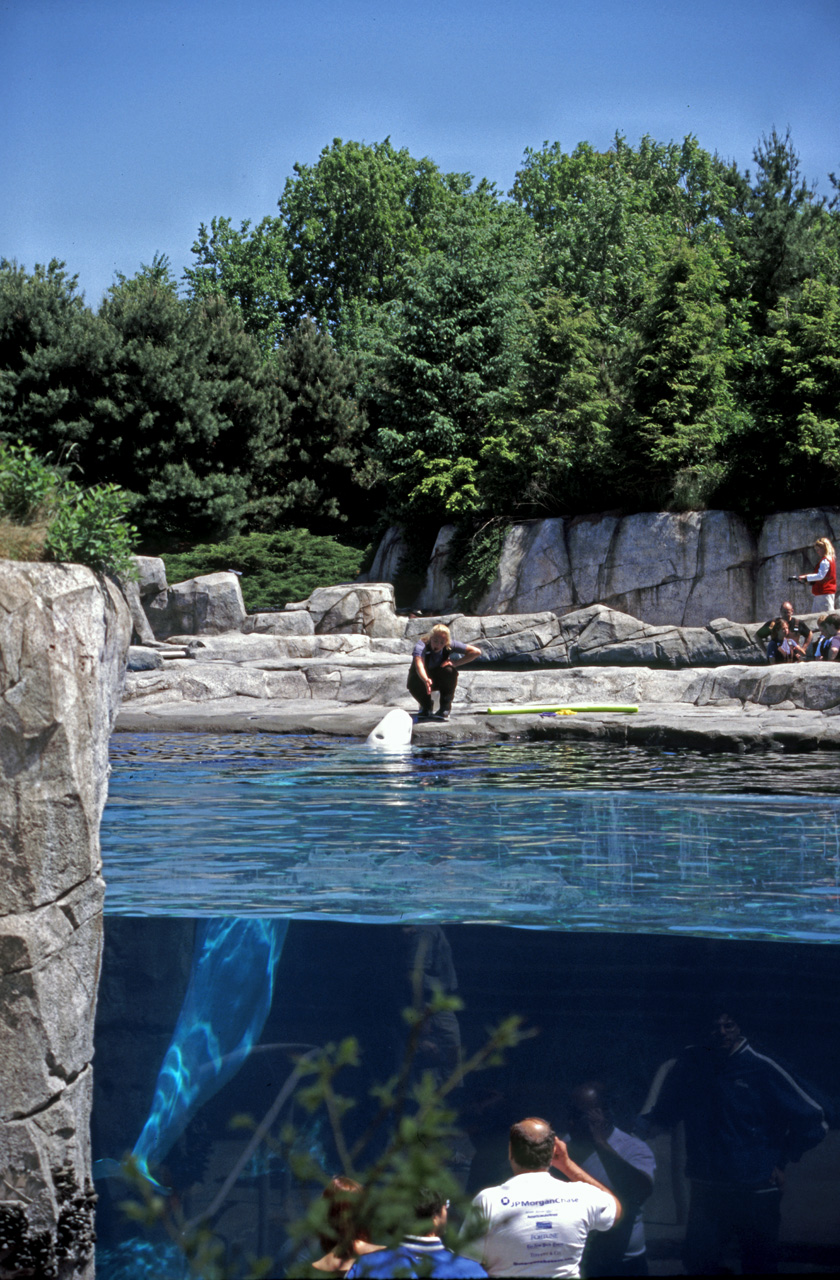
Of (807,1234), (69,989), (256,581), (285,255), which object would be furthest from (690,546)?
(285,255)

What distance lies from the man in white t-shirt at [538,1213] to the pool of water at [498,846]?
4441 millimetres

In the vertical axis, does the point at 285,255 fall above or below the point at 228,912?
above

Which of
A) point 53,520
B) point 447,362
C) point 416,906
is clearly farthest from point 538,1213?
point 447,362

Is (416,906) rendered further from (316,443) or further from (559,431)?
(316,443)

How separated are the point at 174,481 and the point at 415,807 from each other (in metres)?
22.5

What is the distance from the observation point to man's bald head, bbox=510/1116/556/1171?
5.29 metres

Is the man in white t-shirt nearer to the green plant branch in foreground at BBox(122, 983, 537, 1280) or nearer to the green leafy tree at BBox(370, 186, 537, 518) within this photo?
the green plant branch in foreground at BBox(122, 983, 537, 1280)

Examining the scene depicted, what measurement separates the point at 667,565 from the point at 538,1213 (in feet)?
73.8

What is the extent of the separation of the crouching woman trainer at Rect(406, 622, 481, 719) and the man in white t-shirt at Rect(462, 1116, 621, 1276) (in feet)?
30.5

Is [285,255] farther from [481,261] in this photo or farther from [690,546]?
[690,546]

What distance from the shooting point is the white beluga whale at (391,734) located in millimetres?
12906

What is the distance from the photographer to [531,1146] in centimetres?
529

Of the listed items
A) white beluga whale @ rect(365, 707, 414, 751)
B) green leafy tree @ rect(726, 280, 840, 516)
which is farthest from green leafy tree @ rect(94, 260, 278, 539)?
white beluga whale @ rect(365, 707, 414, 751)

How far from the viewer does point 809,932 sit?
1120 centimetres
